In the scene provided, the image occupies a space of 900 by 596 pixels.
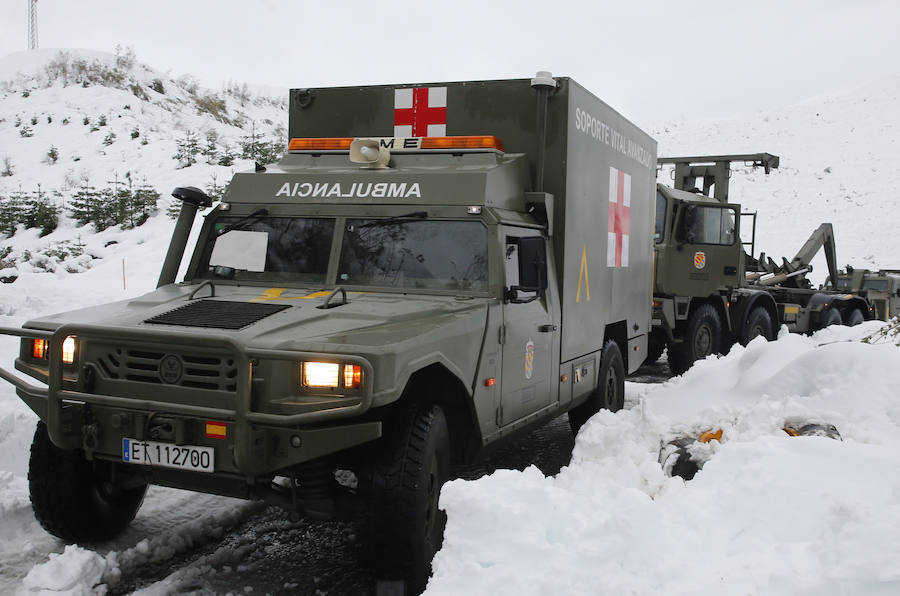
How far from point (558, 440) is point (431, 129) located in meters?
3.07

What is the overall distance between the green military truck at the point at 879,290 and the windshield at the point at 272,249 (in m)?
13.2

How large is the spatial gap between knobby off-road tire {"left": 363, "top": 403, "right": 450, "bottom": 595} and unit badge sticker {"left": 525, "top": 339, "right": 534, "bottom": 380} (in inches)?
61.2

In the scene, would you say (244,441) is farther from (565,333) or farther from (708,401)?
(708,401)

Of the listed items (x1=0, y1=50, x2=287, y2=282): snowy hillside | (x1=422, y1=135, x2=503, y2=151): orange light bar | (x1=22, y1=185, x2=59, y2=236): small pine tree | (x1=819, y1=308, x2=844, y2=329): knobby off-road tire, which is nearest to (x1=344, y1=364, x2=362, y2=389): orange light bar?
(x1=422, y1=135, x2=503, y2=151): orange light bar

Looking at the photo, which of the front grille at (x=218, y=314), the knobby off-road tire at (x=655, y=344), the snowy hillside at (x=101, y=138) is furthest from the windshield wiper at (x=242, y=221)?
the snowy hillside at (x=101, y=138)

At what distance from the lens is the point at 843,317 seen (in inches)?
595

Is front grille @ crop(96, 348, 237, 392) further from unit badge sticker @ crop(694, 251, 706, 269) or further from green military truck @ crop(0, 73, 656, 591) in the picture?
unit badge sticker @ crop(694, 251, 706, 269)

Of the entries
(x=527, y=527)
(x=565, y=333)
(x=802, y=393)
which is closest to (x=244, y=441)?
(x=527, y=527)

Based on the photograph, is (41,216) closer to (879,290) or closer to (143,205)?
(143,205)

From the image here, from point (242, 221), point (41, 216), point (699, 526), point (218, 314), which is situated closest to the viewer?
point (699, 526)

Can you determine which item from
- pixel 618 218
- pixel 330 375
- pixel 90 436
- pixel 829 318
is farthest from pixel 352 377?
pixel 829 318

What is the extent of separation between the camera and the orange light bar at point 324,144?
243 inches

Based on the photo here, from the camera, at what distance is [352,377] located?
375cm

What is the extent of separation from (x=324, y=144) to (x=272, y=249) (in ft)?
3.76
